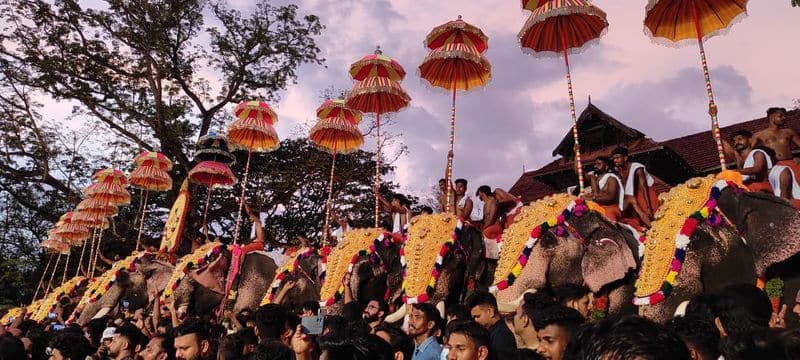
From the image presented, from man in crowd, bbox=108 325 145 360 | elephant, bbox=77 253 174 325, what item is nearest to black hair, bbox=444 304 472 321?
man in crowd, bbox=108 325 145 360

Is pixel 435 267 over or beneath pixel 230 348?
over

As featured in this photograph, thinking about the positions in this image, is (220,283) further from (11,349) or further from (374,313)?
(11,349)

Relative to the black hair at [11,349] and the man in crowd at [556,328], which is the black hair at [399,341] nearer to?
the man in crowd at [556,328]

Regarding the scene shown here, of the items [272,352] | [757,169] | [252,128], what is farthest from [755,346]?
[252,128]

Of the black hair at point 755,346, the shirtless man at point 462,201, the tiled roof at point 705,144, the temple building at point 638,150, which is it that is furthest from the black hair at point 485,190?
the tiled roof at point 705,144

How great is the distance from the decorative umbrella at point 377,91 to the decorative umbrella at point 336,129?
0.54 m

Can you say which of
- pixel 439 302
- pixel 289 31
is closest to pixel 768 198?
pixel 439 302

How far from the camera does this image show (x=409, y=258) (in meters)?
6.42

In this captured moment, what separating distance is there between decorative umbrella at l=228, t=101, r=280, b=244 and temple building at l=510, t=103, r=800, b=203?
822cm

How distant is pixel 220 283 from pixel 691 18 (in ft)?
23.8

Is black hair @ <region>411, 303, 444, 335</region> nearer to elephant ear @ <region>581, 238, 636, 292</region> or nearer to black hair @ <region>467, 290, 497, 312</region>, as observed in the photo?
black hair @ <region>467, 290, 497, 312</region>

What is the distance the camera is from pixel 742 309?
114 inches

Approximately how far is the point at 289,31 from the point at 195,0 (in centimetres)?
303

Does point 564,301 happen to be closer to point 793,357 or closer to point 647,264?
point 647,264
